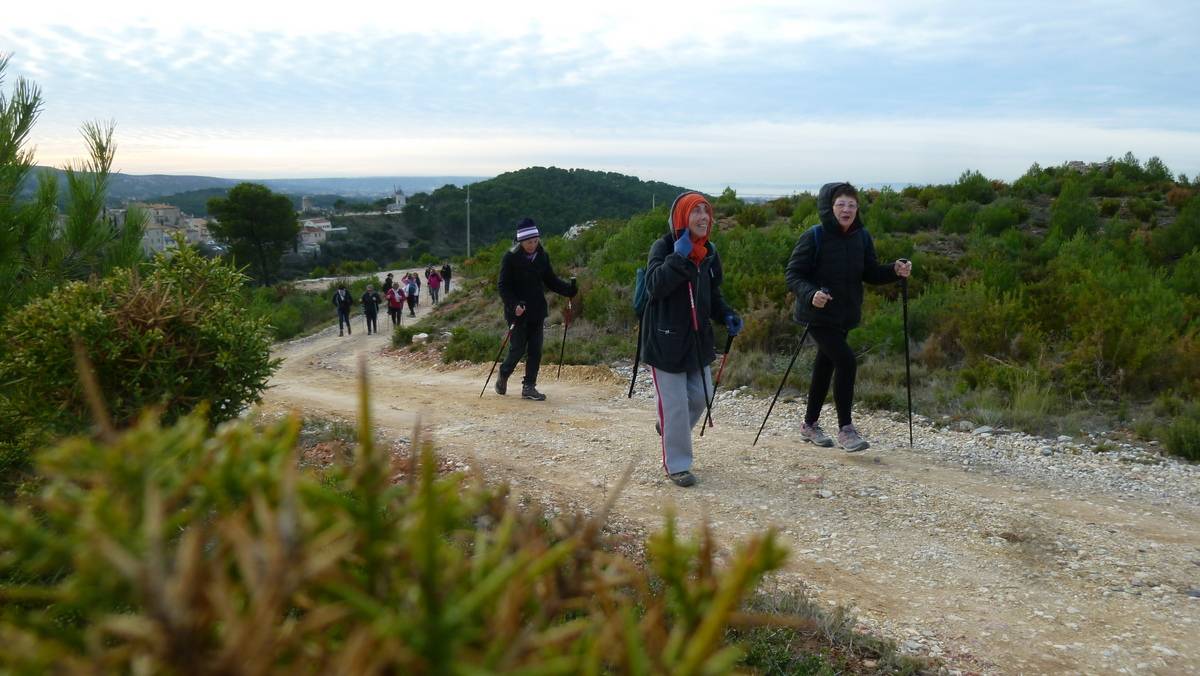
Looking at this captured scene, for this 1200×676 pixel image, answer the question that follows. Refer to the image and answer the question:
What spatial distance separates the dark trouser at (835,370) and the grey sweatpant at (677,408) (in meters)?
1.15

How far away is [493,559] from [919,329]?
10.6 metres

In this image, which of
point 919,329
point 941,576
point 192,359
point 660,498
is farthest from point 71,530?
point 919,329

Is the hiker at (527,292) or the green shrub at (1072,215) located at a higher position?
the green shrub at (1072,215)

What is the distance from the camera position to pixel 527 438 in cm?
753

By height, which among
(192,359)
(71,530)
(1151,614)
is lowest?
(1151,614)

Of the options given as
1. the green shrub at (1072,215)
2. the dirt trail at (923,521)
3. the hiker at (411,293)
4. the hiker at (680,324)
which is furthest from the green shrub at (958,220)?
the hiker at (680,324)

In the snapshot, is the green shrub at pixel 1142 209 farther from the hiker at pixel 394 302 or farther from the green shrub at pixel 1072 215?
the hiker at pixel 394 302

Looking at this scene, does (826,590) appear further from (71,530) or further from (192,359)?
(71,530)

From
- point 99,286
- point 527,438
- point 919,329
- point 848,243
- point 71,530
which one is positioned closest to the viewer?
point 71,530

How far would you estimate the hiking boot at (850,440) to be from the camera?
675 centimetres

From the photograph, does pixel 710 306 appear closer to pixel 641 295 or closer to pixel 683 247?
pixel 641 295

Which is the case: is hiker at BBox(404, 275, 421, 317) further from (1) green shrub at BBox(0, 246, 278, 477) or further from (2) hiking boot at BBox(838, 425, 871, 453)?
(1) green shrub at BBox(0, 246, 278, 477)

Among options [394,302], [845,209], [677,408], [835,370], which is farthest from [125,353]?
[394,302]

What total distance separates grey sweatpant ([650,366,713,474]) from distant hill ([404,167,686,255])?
191 feet
